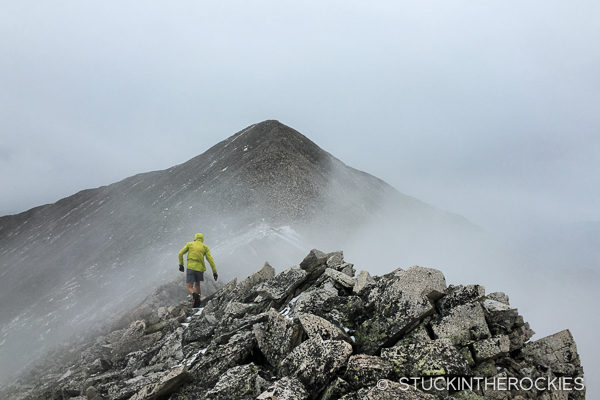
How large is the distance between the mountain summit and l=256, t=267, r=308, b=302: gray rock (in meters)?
13.6

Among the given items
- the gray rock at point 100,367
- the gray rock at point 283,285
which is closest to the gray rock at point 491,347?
the gray rock at point 283,285

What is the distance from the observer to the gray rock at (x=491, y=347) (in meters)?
7.14

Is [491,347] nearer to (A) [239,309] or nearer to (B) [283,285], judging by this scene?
(B) [283,285]

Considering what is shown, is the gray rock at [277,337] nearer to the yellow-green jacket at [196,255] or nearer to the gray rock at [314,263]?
the gray rock at [314,263]

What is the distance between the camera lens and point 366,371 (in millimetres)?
6223

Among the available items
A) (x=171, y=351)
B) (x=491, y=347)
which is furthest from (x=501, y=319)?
(x=171, y=351)

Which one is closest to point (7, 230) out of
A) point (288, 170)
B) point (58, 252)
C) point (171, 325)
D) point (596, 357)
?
point (58, 252)

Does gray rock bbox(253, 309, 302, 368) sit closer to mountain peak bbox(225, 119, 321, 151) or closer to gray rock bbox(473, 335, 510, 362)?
gray rock bbox(473, 335, 510, 362)

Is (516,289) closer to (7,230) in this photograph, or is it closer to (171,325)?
(171,325)

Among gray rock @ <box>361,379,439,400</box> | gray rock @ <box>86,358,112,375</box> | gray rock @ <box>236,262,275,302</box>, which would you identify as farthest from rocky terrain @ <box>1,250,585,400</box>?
gray rock @ <box>236,262,275,302</box>

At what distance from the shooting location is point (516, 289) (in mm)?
50281

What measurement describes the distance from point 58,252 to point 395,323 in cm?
4969

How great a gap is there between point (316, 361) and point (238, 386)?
5.37ft

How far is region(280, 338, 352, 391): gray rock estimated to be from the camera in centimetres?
646
